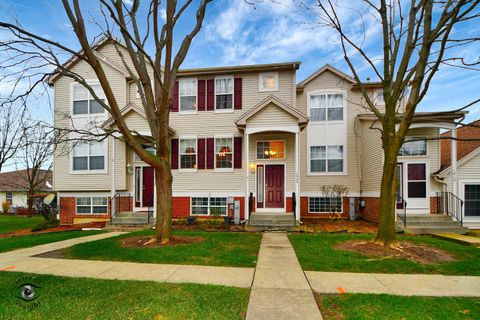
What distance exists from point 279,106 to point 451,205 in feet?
28.2

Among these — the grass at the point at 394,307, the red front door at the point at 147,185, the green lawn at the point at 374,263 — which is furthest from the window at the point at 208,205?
the grass at the point at 394,307

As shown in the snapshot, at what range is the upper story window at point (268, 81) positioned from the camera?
1321cm

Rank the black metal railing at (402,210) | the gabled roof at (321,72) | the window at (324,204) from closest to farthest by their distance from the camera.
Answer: the black metal railing at (402,210) → the window at (324,204) → the gabled roof at (321,72)

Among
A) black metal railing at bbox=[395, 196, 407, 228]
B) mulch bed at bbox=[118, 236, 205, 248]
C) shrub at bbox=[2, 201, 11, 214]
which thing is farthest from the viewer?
shrub at bbox=[2, 201, 11, 214]

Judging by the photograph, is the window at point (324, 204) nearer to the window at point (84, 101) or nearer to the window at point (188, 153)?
the window at point (188, 153)

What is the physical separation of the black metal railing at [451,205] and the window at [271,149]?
283 inches

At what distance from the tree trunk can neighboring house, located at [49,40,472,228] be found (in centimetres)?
453

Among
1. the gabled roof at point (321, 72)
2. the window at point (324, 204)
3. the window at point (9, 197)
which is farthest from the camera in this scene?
the window at point (9, 197)

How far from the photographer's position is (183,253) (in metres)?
6.83

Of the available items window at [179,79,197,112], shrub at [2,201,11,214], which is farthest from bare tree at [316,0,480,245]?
shrub at [2,201,11,214]

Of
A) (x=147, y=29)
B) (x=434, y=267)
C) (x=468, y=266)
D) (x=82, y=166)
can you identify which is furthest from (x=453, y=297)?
(x=82, y=166)

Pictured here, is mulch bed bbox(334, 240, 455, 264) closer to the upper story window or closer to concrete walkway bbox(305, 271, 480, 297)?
concrete walkway bbox(305, 271, 480, 297)

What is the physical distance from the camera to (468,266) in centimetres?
600

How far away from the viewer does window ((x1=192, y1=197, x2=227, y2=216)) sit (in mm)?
13039
